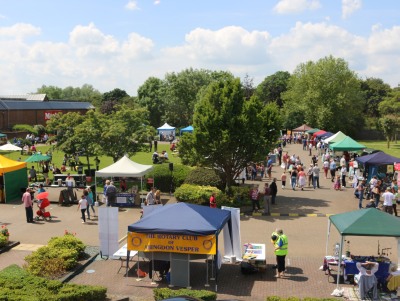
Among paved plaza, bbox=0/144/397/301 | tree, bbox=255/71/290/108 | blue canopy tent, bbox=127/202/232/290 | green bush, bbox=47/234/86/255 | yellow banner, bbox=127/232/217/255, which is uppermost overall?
tree, bbox=255/71/290/108

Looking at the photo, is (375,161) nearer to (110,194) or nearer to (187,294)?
(110,194)

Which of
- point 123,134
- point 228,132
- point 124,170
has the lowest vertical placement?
point 124,170

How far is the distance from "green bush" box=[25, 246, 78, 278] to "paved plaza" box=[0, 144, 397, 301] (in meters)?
0.53

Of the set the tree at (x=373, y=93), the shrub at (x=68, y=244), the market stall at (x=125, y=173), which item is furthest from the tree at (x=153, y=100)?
the shrub at (x=68, y=244)

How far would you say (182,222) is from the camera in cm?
1256

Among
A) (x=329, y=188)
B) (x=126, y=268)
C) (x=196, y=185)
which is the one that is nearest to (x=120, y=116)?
(x=196, y=185)

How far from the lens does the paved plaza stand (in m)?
12.3

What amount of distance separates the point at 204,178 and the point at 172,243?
11.6 metres

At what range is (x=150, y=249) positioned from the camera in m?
12.5

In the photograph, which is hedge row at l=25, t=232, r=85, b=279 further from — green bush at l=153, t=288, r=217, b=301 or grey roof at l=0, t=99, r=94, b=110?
grey roof at l=0, t=99, r=94, b=110

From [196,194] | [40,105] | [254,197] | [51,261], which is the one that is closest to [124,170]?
[196,194]

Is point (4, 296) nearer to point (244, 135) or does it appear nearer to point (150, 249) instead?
point (150, 249)

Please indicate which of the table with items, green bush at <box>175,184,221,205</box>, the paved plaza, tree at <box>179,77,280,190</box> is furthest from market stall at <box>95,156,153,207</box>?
the table with items

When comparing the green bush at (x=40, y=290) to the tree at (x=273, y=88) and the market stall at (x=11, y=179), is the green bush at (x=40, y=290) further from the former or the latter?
the tree at (x=273, y=88)
